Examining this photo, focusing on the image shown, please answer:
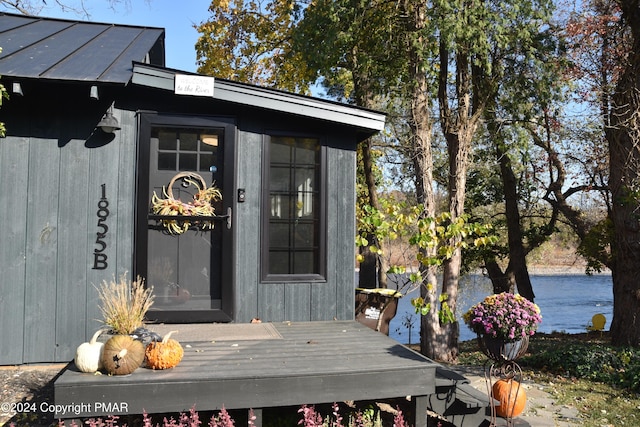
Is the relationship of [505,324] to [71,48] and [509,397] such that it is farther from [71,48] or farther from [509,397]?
[71,48]

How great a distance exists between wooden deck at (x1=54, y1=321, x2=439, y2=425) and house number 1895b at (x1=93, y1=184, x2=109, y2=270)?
110cm

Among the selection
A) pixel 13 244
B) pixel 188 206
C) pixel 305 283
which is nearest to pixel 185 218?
pixel 188 206

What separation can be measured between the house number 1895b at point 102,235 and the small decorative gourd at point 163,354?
150 centimetres

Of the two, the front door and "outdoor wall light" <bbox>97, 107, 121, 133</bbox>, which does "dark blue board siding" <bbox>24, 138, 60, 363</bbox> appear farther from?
the front door

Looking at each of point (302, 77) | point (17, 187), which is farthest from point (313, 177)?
point (302, 77)

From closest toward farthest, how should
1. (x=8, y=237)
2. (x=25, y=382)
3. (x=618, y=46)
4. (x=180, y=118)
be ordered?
(x=25, y=382), (x=8, y=237), (x=180, y=118), (x=618, y=46)

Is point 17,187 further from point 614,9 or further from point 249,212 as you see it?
point 614,9

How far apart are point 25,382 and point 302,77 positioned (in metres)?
10.6

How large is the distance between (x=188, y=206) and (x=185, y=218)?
0.48 feet

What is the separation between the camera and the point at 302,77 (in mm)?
13969

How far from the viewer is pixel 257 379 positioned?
152 inches

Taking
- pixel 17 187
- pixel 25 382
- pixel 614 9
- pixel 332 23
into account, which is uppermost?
pixel 614 9

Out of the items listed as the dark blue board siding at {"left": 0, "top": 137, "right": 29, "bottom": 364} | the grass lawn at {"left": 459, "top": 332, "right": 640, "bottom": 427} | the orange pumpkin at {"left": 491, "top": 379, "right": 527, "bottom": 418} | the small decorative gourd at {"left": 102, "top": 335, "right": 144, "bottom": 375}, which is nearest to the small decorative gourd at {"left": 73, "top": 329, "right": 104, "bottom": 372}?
the small decorative gourd at {"left": 102, "top": 335, "right": 144, "bottom": 375}

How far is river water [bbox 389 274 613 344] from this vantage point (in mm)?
16734
